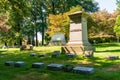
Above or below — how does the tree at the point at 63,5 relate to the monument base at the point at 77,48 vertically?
above

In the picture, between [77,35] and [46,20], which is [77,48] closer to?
[77,35]

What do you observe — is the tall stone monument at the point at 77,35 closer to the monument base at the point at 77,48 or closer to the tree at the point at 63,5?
the monument base at the point at 77,48

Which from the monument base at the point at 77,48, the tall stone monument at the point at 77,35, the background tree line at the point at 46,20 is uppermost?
the background tree line at the point at 46,20

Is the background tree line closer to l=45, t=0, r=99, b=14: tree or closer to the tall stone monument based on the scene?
l=45, t=0, r=99, b=14: tree

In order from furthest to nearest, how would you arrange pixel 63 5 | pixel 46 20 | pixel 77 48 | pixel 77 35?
pixel 46 20 < pixel 63 5 < pixel 77 35 < pixel 77 48

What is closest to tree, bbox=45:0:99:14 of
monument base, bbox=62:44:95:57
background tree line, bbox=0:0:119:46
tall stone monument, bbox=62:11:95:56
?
background tree line, bbox=0:0:119:46

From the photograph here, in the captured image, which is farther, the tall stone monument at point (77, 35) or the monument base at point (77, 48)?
the tall stone monument at point (77, 35)

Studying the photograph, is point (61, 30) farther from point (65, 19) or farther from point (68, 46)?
point (68, 46)

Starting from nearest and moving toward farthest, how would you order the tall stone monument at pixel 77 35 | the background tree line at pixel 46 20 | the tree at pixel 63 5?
the tall stone monument at pixel 77 35, the background tree line at pixel 46 20, the tree at pixel 63 5

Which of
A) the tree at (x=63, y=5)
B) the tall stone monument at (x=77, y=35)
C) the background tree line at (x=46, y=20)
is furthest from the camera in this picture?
the tree at (x=63, y=5)

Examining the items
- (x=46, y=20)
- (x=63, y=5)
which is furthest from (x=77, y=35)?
(x=46, y=20)

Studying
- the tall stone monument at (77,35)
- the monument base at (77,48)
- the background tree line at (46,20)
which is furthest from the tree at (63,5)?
the monument base at (77,48)

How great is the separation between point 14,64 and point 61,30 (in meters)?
30.0

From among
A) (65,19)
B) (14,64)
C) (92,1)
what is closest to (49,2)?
(92,1)
